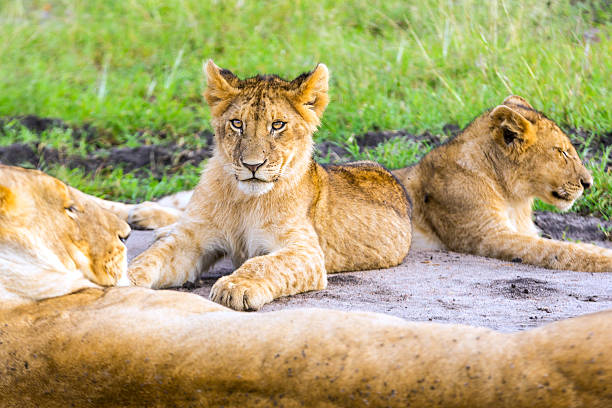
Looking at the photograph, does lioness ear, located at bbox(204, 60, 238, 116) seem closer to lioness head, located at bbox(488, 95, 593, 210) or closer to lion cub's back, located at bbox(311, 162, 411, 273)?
lion cub's back, located at bbox(311, 162, 411, 273)

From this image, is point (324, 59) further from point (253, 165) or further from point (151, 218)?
point (253, 165)

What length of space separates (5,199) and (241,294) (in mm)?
1076

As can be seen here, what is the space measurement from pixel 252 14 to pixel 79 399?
7675 millimetres

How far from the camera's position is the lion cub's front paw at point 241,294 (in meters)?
3.33

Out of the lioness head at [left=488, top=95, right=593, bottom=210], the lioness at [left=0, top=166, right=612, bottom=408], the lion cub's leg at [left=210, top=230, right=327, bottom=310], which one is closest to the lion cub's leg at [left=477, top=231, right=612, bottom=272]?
the lioness head at [left=488, top=95, right=593, bottom=210]

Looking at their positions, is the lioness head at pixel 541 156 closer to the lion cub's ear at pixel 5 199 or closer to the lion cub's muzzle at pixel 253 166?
the lion cub's muzzle at pixel 253 166

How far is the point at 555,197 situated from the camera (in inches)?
200

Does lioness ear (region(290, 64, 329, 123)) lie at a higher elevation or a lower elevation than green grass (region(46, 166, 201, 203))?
higher

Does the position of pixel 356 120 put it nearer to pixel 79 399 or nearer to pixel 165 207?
pixel 165 207

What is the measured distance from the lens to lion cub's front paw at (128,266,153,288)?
3674mm

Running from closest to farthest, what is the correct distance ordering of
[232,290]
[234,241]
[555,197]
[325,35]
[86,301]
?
[86,301] → [232,290] → [234,241] → [555,197] → [325,35]

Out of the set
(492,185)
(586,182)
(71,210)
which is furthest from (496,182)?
(71,210)

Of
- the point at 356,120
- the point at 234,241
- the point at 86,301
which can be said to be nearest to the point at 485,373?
the point at 86,301

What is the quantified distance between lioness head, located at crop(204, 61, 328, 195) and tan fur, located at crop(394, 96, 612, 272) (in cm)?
122
